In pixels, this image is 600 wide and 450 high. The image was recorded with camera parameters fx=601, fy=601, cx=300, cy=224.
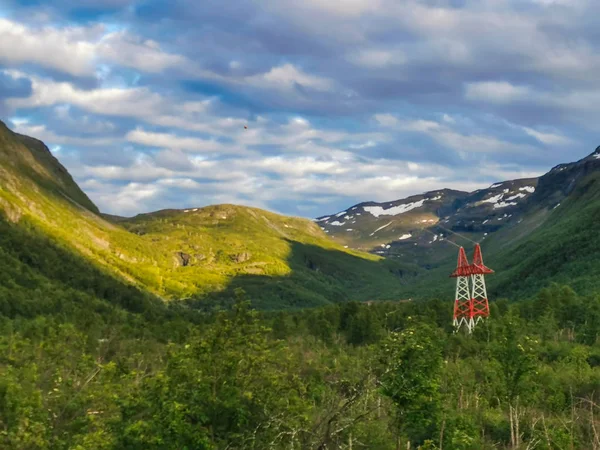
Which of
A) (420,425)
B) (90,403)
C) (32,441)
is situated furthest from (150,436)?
(420,425)

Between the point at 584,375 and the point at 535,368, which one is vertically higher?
the point at 535,368

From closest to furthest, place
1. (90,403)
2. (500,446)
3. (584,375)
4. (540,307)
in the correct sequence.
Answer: (90,403)
(500,446)
(584,375)
(540,307)

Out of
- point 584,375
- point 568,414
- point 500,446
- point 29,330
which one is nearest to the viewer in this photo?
point 500,446

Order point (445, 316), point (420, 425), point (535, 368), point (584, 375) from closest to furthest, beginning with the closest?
point (420, 425), point (535, 368), point (584, 375), point (445, 316)

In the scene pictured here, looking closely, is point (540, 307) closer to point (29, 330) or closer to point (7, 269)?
point (29, 330)

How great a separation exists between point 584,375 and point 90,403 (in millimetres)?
44159

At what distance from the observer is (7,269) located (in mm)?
192250

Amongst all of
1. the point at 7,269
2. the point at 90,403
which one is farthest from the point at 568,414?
the point at 7,269

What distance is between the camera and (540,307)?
107250 mm

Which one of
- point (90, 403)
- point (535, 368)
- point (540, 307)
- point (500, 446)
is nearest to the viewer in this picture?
point (90, 403)

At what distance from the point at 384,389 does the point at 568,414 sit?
97.9 ft

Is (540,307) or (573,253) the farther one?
(573,253)

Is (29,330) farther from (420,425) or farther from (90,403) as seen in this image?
(420,425)

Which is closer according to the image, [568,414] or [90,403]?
[90,403]
